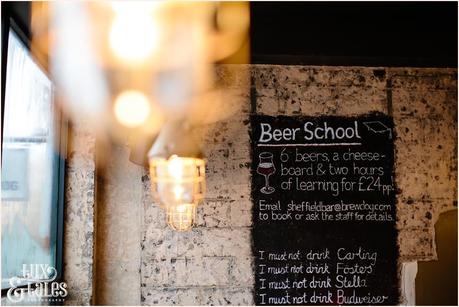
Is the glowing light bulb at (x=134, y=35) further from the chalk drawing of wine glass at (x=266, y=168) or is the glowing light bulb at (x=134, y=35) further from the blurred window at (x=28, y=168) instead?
the chalk drawing of wine glass at (x=266, y=168)

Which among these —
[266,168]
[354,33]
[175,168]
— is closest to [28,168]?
[175,168]

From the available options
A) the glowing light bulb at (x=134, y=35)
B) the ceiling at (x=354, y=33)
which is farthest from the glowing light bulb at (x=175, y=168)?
the ceiling at (x=354, y=33)

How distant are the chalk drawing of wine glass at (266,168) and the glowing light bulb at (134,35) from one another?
106 centimetres

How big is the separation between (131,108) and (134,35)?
3.17 ft

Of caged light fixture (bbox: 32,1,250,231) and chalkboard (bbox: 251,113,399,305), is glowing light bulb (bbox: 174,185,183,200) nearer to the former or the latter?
caged light fixture (bbox: 32,1,250,231)

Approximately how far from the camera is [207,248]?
11.3 ft

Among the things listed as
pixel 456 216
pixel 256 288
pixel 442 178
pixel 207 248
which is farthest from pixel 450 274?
pixel 207 248

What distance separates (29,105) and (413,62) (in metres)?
2.61

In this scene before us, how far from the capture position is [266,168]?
352 cm

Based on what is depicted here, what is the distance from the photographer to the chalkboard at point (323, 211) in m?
3.44

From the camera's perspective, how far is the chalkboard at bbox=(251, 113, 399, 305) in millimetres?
3443

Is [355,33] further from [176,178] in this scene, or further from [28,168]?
[28,168]

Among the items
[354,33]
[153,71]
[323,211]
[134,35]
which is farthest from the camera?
[323,211]

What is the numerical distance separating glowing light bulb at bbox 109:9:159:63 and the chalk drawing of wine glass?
3.48 ft
